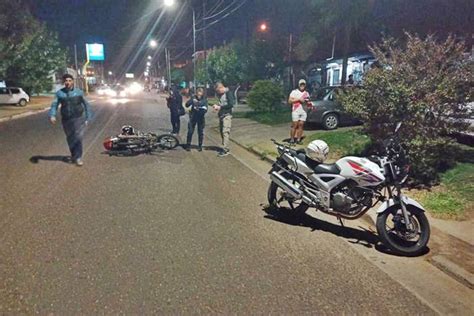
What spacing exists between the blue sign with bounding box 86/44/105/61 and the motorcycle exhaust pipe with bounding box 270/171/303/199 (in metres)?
81.2

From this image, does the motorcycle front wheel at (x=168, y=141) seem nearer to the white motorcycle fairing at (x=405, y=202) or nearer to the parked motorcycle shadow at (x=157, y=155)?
the parked motorcycle shadow at (x=157, y=155)

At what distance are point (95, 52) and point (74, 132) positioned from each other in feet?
255

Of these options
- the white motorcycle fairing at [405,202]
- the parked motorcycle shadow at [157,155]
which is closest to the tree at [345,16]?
the parked motorcycle shadow at [157,155]

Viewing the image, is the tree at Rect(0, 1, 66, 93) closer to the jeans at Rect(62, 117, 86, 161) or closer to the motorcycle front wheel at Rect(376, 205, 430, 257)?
the jeans at Rect(62, 117, 86, 161)

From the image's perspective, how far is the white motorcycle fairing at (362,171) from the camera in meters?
4.68

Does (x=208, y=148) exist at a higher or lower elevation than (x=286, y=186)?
lower

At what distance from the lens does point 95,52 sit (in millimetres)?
79938

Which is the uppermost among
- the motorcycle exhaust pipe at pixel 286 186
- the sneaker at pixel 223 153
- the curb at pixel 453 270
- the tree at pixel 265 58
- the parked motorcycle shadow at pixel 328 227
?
the tree at pixel 265 58

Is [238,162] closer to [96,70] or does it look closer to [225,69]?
[225,69]

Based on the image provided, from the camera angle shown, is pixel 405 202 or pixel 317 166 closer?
pixel 405 202

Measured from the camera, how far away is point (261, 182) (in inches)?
308

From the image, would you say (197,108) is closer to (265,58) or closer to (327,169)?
(327,169)

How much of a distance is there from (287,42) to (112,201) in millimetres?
30077

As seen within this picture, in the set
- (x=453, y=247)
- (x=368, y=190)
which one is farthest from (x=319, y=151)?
(x=453, y=247)
